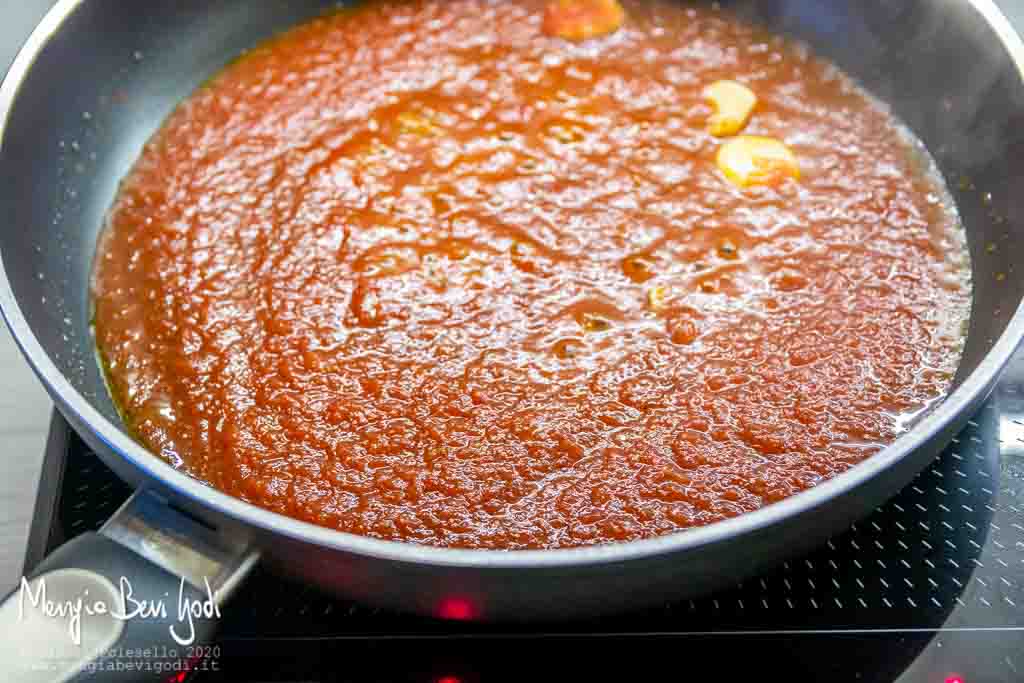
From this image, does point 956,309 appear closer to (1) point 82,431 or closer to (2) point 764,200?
(2) point 764,200

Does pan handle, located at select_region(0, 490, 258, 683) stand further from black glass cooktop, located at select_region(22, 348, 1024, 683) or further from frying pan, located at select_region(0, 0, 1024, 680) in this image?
black glass cooktop, located at select_region(22, 348, 1024, 683)

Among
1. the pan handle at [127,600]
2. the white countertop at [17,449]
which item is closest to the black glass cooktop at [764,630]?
the white countertop at [17,449]

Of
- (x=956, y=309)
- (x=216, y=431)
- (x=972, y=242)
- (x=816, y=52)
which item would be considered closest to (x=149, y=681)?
(x=216, y=431)

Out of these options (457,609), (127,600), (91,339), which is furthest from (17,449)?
(457,609)

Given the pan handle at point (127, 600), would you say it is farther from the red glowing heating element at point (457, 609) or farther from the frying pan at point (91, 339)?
the red glowing heating element at point (457, 609)

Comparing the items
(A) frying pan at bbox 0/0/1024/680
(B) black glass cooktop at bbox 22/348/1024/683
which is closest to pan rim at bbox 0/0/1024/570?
(A) frying pan at bbox 0/0/1024/680

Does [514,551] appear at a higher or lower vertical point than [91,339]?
higher

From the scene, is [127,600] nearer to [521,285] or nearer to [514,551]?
[514,551]
